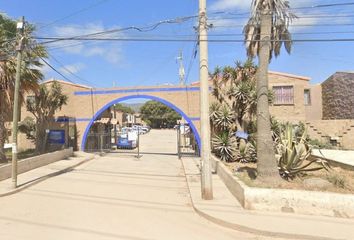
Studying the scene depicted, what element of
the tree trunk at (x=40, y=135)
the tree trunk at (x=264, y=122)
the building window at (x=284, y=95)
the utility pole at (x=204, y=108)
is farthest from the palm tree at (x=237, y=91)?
the tree trunk at (x=40, y=135)

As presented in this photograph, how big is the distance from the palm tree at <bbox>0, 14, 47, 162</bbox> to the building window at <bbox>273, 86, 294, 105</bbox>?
1761 centimetres

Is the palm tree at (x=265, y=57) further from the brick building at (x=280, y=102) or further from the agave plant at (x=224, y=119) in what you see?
the brick building at (x=280, y=102)

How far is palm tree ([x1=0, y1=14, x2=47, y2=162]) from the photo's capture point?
1736 centimetres

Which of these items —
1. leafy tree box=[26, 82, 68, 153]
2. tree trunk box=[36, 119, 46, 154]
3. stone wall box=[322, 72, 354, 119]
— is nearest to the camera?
tree trunk box=[36, 119, 46, 154]

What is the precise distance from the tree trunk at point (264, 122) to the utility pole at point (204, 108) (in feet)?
5.43

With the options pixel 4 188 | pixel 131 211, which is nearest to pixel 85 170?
pixel 4 188

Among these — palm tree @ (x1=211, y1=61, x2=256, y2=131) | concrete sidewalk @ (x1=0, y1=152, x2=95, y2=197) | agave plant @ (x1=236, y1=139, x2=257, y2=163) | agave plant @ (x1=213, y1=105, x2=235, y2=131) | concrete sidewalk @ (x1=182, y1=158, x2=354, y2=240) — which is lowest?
concrete sidewalk @ (x1=182, y1=158, x2=354, y2=240)

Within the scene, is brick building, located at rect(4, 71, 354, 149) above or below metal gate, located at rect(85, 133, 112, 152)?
above

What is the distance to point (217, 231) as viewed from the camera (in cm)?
860

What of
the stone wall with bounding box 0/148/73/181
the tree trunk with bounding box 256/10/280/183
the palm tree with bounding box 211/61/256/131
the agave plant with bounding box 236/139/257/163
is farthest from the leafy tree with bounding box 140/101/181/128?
the tree trunk with bounding box 256/10/280/183

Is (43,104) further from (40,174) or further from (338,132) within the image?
(338,132)

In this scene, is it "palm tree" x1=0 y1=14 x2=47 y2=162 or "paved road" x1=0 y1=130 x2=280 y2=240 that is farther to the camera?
"palm tree" x1=0 y1=14 x2=47 y2=162

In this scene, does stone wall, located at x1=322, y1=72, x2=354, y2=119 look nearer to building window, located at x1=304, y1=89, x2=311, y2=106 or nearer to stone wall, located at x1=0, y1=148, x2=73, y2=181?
building window, located at x1=304, y1=89, x2=311, y2=106

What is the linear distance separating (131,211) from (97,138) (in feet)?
75.8
